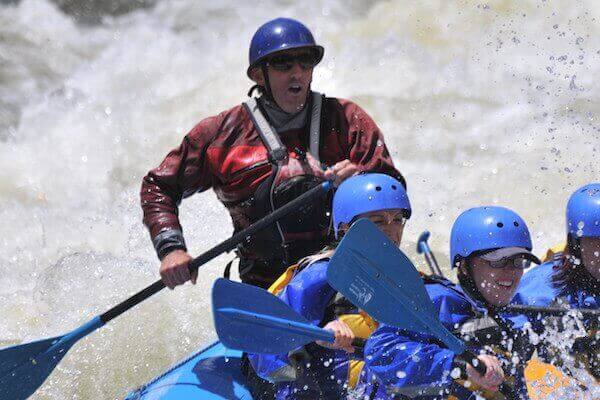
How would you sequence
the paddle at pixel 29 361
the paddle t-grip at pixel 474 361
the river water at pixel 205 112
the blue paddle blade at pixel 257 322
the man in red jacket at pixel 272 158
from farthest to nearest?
the river water at pixel 205 112
the paddle at pixel 29 361
the man in red jacket at pixel 272 158
the blue paddle blade at pixel 257 322
the paddle t-grip at pixel 474 361

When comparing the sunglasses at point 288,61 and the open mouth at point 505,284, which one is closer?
the open mouth at point 505,284

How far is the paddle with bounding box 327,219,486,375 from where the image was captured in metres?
2.65

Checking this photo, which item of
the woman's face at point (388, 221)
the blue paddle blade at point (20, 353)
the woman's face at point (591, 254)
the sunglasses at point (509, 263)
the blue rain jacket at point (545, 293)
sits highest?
the woman's face at point (388, 221)

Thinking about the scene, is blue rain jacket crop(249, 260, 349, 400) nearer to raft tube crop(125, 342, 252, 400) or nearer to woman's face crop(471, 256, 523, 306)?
raft tube crop(125, 342, 252, 400)

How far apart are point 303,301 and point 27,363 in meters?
1.31

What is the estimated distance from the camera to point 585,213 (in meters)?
3.30

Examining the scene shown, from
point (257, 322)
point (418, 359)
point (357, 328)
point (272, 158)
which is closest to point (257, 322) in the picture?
point (257, 322)

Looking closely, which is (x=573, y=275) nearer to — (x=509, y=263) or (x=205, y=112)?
(x=509, y=263)

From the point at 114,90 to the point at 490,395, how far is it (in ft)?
19.9

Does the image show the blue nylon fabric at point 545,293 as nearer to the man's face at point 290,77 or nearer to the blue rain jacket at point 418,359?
the blue rain jacket at point 418,359

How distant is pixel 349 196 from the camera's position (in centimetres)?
303

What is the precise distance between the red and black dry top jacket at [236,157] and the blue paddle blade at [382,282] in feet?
2.26

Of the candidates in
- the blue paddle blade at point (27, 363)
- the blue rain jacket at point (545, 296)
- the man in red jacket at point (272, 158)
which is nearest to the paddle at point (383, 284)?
the blue rain jacket at point (545, 296)

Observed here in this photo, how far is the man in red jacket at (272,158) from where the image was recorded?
340 cm
